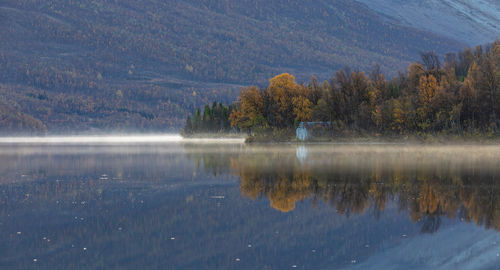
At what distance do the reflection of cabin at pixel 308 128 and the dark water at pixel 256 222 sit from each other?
70599mm

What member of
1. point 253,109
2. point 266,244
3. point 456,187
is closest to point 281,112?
point 253,109

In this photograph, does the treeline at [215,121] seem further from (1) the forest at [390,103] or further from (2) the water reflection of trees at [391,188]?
(2) the water reflection of trees at [391,188]

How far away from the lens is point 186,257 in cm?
1596

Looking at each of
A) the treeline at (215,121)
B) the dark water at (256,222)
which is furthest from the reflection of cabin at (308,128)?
the dark water at (256,222)

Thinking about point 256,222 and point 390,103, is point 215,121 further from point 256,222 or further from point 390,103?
point 256,222

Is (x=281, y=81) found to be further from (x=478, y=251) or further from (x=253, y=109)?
(x=478, y=251)

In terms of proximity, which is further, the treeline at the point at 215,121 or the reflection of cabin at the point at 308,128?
the treeline at the point at 215,121

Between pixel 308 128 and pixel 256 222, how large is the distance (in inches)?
3430

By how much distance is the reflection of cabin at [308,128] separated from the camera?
10453 cm

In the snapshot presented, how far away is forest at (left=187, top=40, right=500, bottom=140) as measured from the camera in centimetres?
8719

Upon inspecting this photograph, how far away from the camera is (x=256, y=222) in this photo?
20.1m

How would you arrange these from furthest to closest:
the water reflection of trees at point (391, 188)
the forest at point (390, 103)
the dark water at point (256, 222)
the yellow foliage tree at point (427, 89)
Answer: the yellow foliage tree at point (427, 89), the forest at point (390, 103), the water reflection of trees at point (391, 188), the dark water at point (256, 222)

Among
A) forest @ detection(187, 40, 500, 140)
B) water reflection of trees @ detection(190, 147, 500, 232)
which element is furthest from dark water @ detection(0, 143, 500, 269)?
forest @ detection(187, 40, 500, 140)

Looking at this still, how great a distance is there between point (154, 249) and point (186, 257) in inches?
45.3
